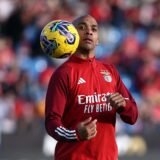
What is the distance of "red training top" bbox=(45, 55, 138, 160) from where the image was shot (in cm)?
593

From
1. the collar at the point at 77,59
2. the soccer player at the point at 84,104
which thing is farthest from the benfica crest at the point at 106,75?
the collar at the point at 77,59

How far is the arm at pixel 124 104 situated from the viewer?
19.3 ft

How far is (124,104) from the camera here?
237 inches

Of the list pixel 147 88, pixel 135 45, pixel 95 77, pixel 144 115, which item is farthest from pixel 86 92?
pixel 135 45

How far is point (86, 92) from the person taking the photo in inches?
238

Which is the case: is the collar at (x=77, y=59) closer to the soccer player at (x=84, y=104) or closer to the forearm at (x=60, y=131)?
the soccer player at (x=84, y=104)

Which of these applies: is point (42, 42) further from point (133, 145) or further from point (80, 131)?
point (133, 145)

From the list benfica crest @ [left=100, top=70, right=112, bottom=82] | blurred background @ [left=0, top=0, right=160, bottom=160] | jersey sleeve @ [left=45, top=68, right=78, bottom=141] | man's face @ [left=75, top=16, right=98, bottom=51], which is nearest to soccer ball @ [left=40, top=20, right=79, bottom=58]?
man's face @ [left=75, top=16, right=98, bottom=51]

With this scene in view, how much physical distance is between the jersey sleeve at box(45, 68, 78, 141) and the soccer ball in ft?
0.60

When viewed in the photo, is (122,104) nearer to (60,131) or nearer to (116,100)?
(116,100)

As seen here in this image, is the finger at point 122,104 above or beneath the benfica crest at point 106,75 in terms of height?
beneath

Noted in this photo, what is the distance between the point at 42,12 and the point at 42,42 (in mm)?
9092

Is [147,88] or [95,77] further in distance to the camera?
[147,88]

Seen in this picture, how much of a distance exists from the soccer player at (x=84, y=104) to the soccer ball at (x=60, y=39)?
0.11 m
